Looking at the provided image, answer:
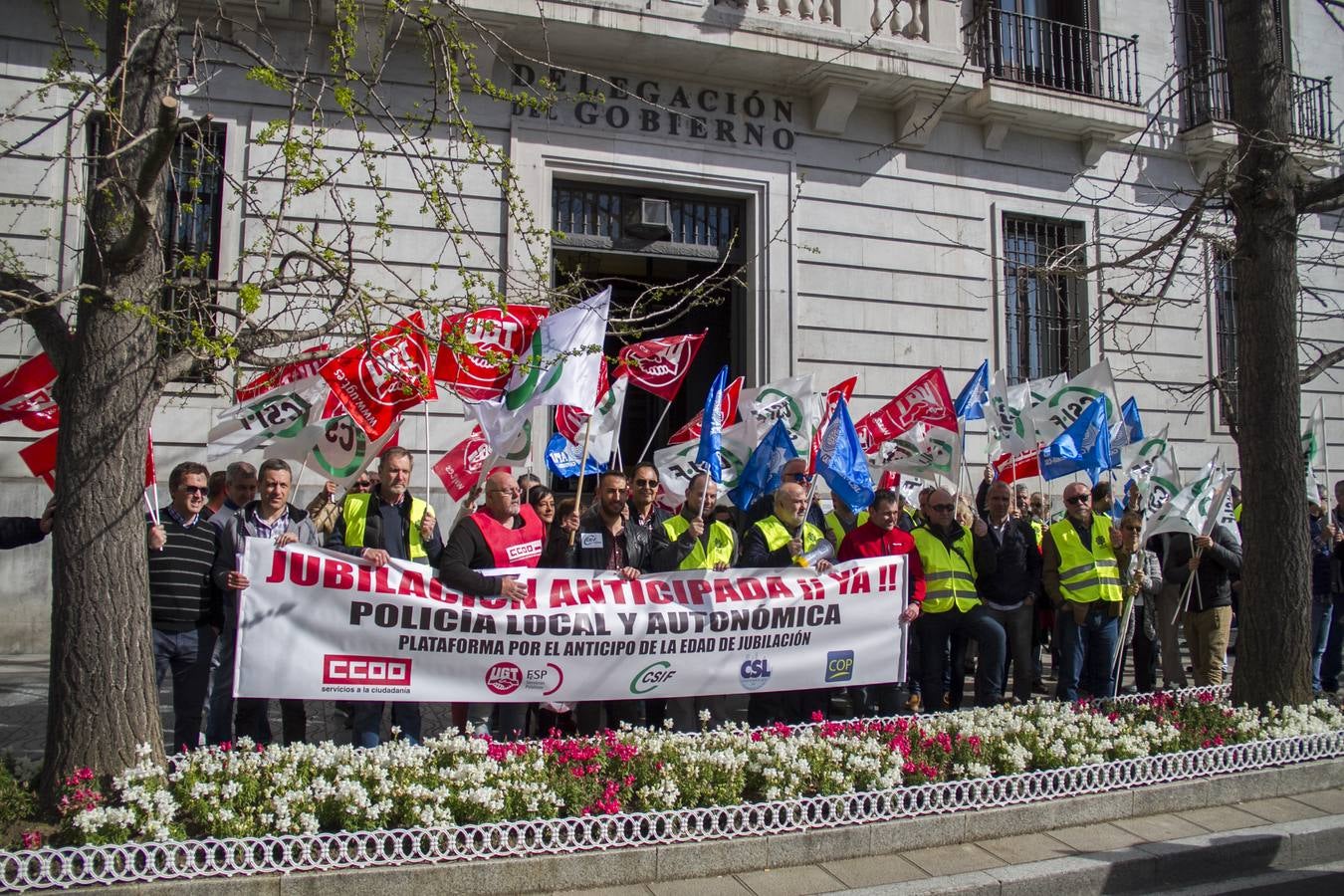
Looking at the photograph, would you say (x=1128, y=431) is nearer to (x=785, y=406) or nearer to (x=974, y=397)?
(x=974, y=397)

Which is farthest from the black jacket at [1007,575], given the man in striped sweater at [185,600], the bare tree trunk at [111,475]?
the bare tree trunk at [111,475]

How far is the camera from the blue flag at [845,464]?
7.88 m

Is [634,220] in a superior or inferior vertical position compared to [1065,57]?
inferior

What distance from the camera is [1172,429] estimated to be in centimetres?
1554

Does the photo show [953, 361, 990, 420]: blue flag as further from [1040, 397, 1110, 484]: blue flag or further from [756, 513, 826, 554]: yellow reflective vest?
[756, 513, 826, 554]: yellow reflective vest

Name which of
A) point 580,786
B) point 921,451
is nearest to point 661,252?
point 921,451

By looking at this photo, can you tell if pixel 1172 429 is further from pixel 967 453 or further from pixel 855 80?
pixel 855 80

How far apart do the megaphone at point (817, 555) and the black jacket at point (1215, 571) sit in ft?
12.5

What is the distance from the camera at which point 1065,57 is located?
1611cm

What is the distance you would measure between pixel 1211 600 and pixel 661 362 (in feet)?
17.0

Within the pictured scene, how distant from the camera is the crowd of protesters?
586 centimetres

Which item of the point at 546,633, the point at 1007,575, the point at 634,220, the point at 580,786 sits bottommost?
the point at 580,786

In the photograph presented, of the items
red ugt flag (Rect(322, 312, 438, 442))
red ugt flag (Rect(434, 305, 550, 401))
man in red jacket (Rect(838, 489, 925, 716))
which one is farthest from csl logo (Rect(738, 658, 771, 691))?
red ugt flag (Rect(322, 312, 438, 442))

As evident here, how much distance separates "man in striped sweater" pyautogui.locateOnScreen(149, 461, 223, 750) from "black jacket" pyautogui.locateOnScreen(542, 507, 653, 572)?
201cm
